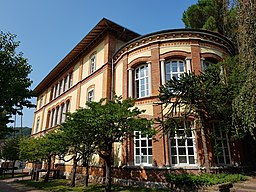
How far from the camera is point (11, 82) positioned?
15.8m

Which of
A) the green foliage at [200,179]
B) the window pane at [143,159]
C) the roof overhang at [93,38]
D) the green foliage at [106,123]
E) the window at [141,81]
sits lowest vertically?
the green foliage at [200,179]

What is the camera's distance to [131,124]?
384 inches

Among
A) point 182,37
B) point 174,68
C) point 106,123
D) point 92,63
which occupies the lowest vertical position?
point 106,123

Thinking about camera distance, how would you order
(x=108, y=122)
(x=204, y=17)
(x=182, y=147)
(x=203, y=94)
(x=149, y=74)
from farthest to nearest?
(x=204, y=17)
(x=149, y=74)
(x=182, y=147)
(x=203, y=94)
(x=108, y=122)

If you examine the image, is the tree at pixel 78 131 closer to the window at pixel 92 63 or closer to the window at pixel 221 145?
the window at pixel 221 145

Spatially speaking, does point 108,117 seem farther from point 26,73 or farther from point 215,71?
point 26,73

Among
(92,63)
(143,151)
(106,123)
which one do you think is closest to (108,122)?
(106,123)

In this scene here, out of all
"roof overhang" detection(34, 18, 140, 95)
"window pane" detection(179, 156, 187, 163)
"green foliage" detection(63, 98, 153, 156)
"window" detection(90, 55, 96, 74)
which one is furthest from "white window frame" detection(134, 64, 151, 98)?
"window" detection(90, 55, 96, 74)

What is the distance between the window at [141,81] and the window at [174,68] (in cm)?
149

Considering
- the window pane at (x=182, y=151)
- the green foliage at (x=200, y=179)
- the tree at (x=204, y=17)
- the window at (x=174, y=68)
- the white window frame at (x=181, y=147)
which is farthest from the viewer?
the tree at (x=204, y=17)

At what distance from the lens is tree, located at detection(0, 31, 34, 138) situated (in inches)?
612

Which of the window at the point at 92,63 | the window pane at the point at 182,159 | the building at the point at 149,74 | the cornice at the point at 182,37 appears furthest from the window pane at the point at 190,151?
the window at the point at 92,63

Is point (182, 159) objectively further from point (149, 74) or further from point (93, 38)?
point (93, 38)

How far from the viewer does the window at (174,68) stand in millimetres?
13938
